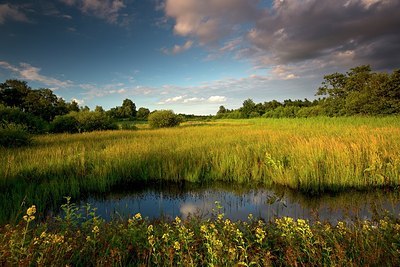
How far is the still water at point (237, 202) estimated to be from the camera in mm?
5000

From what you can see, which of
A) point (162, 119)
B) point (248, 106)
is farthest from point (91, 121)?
point (248, 106)

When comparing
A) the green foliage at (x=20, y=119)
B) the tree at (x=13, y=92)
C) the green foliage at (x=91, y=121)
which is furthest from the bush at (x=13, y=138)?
the tree at (x=13, y=92)

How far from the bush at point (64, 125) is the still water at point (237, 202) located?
1920 centimetres

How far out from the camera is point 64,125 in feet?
73.7

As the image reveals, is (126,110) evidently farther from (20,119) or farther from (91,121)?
(20,119)

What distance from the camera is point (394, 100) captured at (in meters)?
30.3

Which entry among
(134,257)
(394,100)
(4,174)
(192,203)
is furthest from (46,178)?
(394,100)

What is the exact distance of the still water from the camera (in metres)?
5.00

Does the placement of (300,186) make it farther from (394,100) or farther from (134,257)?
(394,100)

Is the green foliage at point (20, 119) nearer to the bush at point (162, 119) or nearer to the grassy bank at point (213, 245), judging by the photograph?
the bush at point (162, 119)

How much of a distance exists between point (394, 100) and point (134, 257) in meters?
39.3

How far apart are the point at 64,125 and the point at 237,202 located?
22.4 m

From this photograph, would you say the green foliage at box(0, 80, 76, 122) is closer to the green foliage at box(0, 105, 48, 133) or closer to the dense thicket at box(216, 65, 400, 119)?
the green foliage at box(0, 105, 48, 133)

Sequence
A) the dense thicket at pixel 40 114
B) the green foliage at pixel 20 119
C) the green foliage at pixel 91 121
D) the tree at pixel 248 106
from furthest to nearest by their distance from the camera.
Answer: the tree at pixel 248 106 < the green foliage at pixel 91 121 < the dense thicket at pixel 40 114 < the green foliage at pixel 20 119
